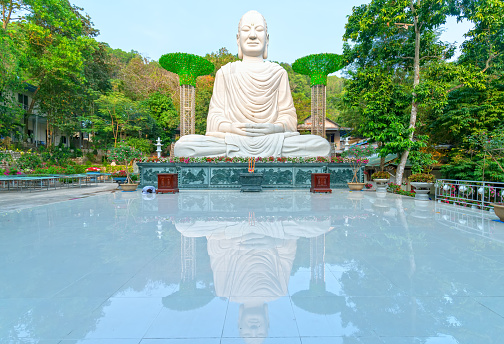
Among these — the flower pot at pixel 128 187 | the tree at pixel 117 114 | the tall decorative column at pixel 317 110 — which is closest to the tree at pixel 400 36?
the tall decorative column at pixel 317 110

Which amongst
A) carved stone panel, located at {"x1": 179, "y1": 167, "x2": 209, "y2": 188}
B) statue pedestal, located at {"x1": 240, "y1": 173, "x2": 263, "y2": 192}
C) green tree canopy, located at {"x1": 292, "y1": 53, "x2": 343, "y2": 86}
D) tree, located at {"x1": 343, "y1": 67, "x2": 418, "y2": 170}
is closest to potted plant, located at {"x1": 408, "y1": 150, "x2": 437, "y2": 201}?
tree, located at {"x1": 343, "y1": 67, "x2": 418, "y2": 170}

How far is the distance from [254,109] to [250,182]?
5.00 m

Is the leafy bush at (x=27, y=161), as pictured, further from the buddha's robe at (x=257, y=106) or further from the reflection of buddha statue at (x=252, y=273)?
the reflection of buddha statue at (x=252, y=273)

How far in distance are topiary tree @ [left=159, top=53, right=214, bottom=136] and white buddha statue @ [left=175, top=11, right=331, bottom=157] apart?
11.5 ft

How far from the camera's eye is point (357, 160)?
449 inches

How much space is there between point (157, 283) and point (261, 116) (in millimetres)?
12264

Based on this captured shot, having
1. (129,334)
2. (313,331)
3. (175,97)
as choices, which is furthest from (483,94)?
(175,97)

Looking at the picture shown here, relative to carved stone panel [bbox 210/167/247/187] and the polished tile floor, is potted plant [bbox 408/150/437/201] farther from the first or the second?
carved stone panel [bbox 210/167/247/187]

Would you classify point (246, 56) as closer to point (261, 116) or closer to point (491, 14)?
point (261, 116)

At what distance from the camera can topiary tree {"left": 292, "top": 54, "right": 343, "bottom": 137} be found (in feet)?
54.4

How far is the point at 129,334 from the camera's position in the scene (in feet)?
5.50

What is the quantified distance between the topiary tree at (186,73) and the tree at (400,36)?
891 centimetres

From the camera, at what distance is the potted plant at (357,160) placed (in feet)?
36.5

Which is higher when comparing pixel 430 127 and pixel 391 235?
pixel 430 127
